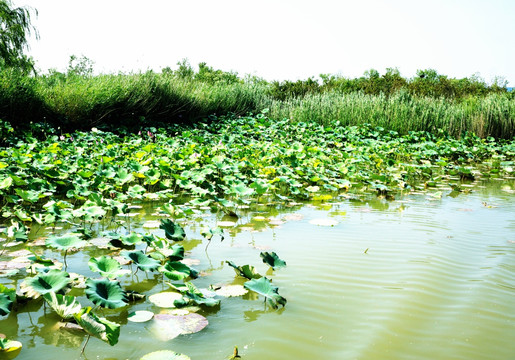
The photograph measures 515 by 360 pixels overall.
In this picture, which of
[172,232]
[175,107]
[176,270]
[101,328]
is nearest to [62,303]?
[101,328]

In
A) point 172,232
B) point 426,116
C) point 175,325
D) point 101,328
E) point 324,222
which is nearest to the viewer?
point 101,328

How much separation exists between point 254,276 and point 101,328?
93cm

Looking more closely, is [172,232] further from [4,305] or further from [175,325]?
[4,305]

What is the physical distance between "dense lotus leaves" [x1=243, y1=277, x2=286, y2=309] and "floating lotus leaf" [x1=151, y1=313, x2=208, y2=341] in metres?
0.28

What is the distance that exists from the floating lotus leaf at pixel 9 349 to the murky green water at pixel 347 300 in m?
0.05

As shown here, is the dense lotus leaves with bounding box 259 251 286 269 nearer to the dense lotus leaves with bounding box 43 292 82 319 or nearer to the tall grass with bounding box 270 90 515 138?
the dense lotus leaves with bounding box 43 292 82 319

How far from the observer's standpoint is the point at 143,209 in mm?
3971

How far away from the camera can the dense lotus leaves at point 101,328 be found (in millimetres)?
1365

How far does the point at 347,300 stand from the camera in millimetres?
2002

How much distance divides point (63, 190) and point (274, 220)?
2.24 metres

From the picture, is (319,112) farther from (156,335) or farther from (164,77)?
(156,335)

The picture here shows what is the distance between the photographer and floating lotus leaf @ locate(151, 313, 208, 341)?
64.1 inches

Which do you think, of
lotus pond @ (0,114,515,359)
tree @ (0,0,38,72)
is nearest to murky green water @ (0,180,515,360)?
lotus pond @ (0,114,515,359)

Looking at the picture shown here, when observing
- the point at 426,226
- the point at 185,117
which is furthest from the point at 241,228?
the point at 185,117
